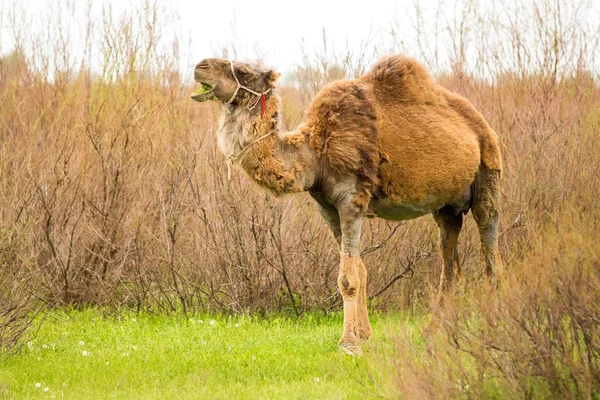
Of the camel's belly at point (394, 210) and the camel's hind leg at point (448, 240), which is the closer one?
the camel's belly at point (394, 210)

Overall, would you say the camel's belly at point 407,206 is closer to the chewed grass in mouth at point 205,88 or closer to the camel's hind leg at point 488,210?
the camel's hind leg at point 488,210

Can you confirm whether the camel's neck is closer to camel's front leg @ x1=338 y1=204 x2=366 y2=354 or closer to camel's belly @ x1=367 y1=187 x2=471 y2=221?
camel's front leg @ x1=338 y1=204 x2=366 y2=354

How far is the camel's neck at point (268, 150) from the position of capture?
7.77 m

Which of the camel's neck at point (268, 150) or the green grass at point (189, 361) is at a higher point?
the camel's neck at point (268, 150)

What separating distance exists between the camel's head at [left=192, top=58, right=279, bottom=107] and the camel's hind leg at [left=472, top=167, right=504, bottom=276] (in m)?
2.17

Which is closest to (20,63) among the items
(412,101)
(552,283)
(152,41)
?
(152,41)

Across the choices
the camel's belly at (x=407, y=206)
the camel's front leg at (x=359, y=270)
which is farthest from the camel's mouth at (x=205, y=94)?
the camel's belly at (x=407, y=206)

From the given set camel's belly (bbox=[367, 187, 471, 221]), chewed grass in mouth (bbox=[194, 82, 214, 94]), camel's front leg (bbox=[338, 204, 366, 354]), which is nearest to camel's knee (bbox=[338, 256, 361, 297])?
camel's front leg (bbox=[338, 204, 366, 354])

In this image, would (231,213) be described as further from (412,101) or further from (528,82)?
(528,82)

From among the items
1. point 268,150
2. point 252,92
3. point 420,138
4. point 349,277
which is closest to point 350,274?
point 349,277

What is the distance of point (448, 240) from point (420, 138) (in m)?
1.32

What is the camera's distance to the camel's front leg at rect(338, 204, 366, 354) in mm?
7891

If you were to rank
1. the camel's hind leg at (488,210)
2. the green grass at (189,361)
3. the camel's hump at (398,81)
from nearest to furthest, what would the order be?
the green grass at (189,361), the camel's hump at (398,81), the camel's hind leg at (488,210)

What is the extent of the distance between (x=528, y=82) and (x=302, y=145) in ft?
20.9
